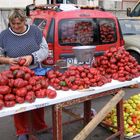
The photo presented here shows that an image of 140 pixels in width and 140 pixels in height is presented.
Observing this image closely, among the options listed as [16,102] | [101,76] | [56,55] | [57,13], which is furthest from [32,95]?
[57,13]

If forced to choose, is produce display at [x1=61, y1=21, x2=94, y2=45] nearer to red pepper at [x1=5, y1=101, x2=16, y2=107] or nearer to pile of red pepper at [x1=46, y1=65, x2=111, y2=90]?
pile of red pepper at [x1=46, y1=65, x2=111, y2=90]

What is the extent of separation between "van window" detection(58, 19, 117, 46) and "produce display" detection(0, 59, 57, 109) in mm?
2423

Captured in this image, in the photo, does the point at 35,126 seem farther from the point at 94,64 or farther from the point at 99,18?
the point at 99,18

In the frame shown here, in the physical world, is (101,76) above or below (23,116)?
above

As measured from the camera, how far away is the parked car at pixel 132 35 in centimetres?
791

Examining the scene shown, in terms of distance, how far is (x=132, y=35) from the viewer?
28.1ft

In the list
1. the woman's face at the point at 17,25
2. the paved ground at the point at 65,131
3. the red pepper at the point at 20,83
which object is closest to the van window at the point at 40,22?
the paved ground at the point at 65,131

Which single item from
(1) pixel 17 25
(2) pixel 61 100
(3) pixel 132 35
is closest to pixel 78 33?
(1) pixel 17 25

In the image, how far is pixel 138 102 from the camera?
4996 mm

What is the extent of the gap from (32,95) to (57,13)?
2980 mm

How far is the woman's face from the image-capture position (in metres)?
3.95

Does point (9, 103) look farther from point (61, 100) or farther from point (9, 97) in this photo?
point (61, 100)

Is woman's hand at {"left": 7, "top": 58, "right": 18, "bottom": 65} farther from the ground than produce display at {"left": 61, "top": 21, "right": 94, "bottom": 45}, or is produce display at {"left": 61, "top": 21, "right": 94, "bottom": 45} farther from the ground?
produce display at {"left": 61, "top": 21, "right": 94, "bottom": 45}

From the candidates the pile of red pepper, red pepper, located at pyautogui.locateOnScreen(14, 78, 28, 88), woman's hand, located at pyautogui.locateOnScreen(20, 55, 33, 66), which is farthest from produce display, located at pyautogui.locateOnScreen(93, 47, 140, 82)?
red pepper, located at pyautogui.locateOnScreen(14, 78, 28, 88)
